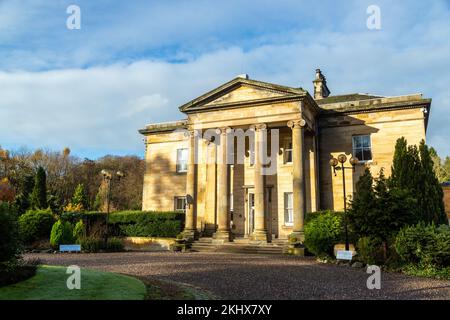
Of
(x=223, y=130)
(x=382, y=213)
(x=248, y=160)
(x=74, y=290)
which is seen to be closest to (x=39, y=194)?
(x=248, y=160)

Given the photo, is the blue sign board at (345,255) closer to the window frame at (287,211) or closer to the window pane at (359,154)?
the window frame at (287,211)

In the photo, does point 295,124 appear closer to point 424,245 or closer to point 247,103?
point 247,103

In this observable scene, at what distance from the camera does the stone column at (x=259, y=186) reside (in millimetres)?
20359

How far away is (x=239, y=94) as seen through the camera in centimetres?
2256

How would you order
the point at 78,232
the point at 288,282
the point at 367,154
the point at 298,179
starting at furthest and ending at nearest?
the point at 367,154, the point at 78,232, the point at 298,179, the point at 288,282

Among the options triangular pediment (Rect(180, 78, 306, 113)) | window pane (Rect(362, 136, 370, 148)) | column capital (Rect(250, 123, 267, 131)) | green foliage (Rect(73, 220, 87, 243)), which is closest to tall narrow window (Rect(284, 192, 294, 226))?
column capital (Rect(250, 123, 267, 131))

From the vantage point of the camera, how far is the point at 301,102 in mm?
20812

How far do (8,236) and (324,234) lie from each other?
1215 centimetres

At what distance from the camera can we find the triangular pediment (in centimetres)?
2133

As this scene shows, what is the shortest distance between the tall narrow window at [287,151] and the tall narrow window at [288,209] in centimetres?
207

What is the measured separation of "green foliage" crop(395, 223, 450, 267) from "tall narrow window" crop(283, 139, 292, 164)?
11.4 metres

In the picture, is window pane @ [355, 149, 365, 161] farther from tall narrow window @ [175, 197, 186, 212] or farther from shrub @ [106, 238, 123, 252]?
shrub @ [106, 238, 123, 252]

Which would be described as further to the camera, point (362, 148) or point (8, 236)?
point (362, 148)
